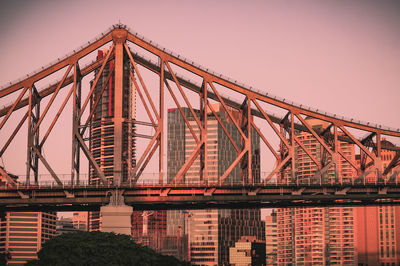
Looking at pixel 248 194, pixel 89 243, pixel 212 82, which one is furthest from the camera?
pixel 212 82

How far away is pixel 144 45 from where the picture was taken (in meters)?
131

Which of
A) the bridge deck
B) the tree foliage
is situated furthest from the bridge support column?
the tree foliage

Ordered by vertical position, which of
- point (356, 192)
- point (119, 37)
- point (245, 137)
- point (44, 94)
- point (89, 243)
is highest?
point (119, 37)

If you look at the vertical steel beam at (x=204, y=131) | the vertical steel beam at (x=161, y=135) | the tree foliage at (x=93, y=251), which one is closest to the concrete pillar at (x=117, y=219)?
the tree foliage at (x=93, y=251)

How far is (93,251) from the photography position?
106 meters

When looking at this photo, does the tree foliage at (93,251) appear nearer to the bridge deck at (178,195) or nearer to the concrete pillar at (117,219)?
the concrete pillar at (117,219)

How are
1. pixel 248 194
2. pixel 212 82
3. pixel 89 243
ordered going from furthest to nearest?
pixel 212 82
pixel 248 194
pixel 89 243

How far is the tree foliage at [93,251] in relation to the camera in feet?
343

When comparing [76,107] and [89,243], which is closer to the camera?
[89,243]

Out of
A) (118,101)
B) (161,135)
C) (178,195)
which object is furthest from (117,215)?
(118,101)

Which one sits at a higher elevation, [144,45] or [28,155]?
[144,45]

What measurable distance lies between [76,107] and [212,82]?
77.2ft

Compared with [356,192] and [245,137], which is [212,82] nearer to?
[245,137]

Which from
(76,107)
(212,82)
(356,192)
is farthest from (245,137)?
(76,107)
